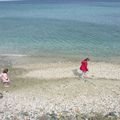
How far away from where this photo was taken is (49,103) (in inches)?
762

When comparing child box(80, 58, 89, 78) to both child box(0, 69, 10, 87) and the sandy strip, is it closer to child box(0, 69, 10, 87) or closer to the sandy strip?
the sandy strip

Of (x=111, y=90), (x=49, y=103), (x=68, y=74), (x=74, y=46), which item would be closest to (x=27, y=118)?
(x=49, y=103)

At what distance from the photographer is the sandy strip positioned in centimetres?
2555

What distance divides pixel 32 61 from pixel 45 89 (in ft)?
32.0

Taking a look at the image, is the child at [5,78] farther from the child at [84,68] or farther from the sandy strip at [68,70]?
the child at [84,68]

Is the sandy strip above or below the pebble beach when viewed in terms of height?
above

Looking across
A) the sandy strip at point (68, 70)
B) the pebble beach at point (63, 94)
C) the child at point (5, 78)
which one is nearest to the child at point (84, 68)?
the pebble beach at point (63, 94)

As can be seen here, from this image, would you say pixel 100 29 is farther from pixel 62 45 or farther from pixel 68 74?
pixel 68 74

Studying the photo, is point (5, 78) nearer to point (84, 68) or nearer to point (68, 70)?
point (84, 68)

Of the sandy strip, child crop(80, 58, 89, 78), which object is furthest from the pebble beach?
child crop(80, 58, 89, 78)

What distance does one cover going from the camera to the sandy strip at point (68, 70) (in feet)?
83.8

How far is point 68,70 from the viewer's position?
2700 cm

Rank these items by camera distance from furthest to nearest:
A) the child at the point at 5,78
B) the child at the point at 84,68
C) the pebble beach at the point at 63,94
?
1. the child at the point at 84,68
2. the child at the point at 5,78
3. the pebble beach at the point at 63,94

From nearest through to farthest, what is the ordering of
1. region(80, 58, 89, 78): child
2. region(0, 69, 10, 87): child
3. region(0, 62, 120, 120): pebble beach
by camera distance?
region(0, 62, 120, 120): pebble beach < region(0, 69, 10, 87): child < region(80, 58, 89, 78): child
